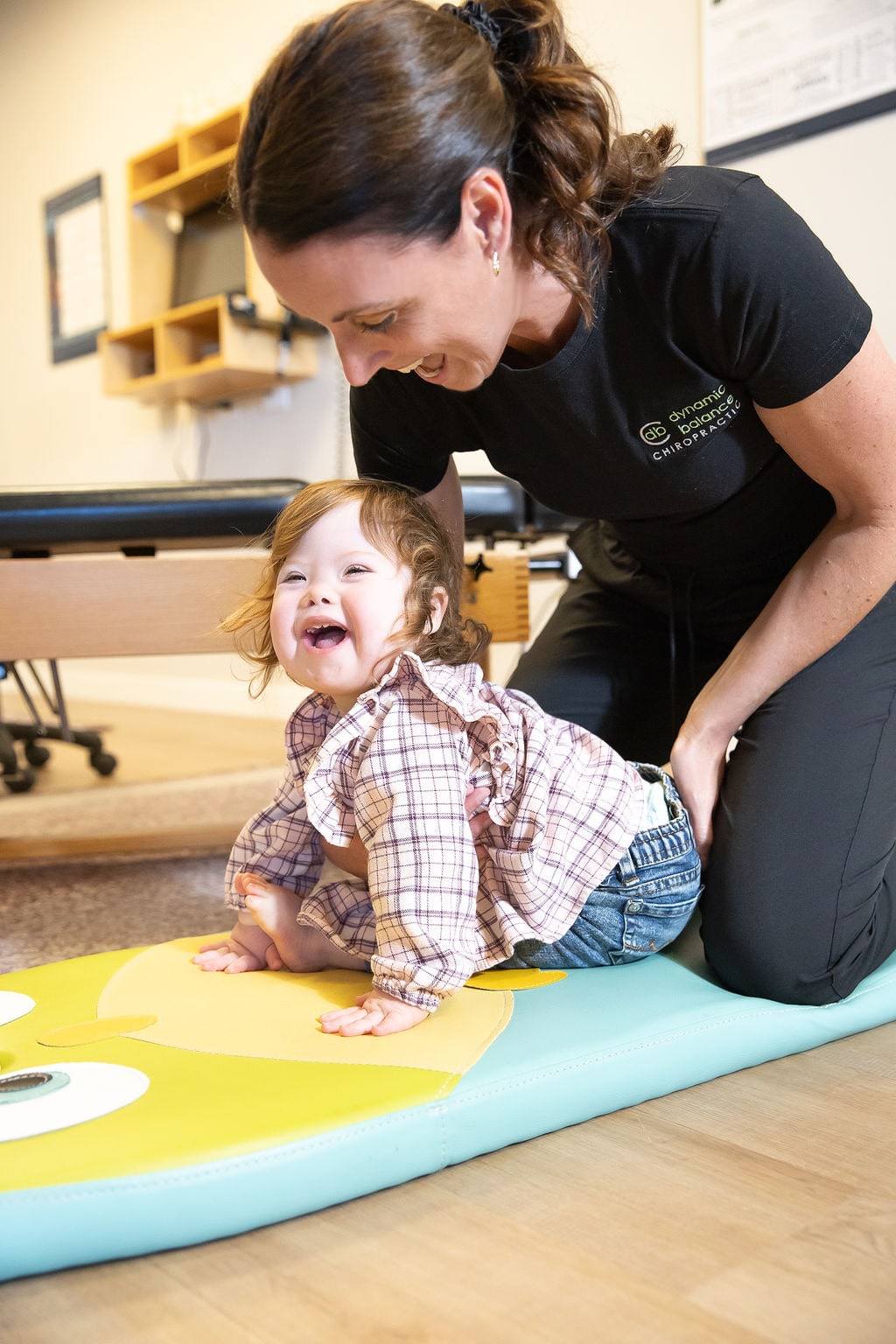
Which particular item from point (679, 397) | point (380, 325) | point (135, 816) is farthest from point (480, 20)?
A: point (135, 816)

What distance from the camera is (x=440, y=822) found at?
3.29 ft

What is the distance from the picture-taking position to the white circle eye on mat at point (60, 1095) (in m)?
0.83

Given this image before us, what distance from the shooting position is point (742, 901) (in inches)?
43.6

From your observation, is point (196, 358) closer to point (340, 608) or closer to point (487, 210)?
point (340, 608)

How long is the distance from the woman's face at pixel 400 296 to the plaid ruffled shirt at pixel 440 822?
27 cm

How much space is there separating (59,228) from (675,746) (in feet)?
14.6

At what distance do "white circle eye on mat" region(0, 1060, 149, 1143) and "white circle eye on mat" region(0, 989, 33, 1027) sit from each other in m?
0.14

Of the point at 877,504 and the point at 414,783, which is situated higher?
the point at 877,504

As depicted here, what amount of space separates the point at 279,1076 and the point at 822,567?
68 cm

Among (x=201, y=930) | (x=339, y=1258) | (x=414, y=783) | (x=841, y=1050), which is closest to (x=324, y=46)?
(x=414, y=783)

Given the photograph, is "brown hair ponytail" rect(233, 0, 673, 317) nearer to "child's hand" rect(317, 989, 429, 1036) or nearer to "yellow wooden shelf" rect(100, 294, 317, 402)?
"child's hand" rect(317, 989, 429, 1036)

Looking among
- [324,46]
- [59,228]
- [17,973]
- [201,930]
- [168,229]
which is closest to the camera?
[324,46]

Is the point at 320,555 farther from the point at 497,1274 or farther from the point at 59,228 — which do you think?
the point at 59,228

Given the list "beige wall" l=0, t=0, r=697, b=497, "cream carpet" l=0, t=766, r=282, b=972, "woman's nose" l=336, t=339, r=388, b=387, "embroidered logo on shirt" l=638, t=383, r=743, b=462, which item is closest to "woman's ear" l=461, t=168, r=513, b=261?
"woman's nose" l=336, t=339, r=388, b=387
